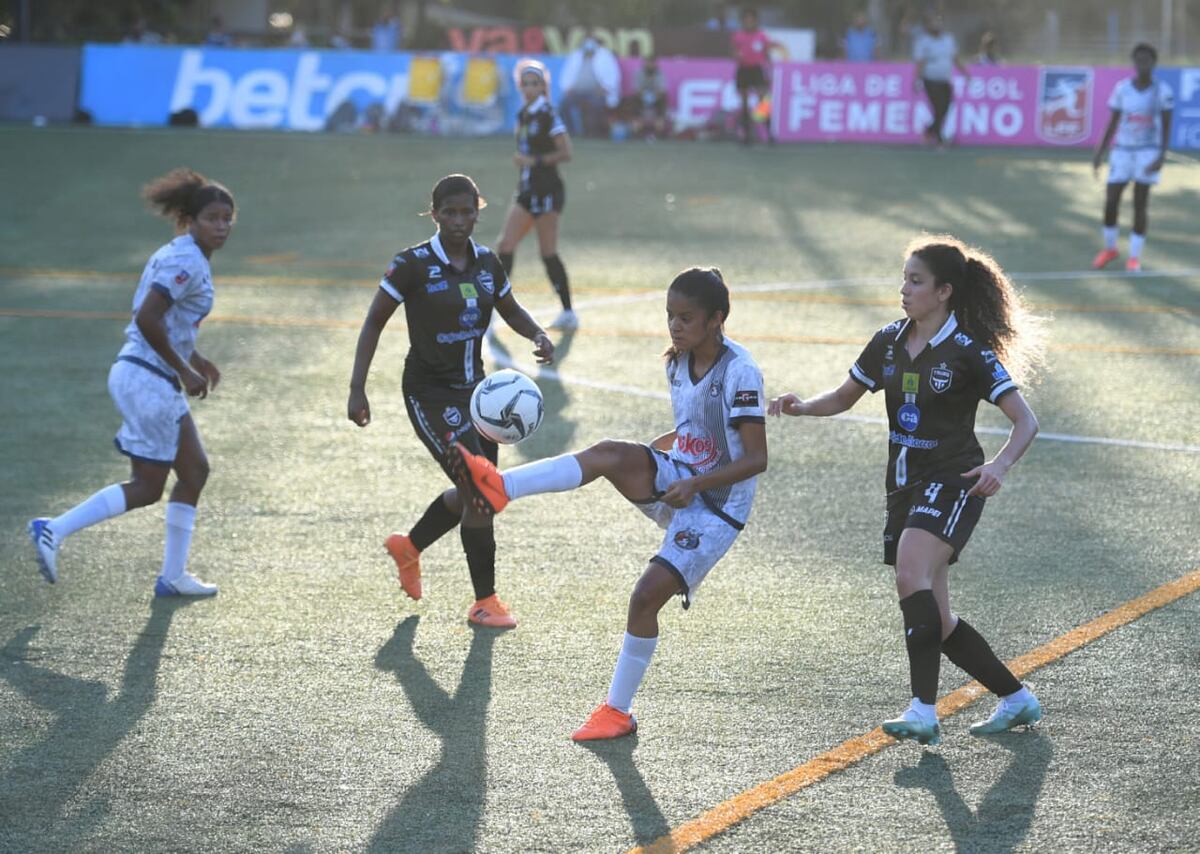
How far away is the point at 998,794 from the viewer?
5145mm

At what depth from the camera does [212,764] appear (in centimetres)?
544

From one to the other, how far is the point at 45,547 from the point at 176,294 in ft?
4.23

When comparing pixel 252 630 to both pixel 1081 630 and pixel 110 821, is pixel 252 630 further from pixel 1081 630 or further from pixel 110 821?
pixel 1081 630

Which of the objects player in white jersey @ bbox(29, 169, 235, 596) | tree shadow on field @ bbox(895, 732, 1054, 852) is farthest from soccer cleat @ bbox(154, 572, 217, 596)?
tree shadow on field @ bbox(895, 732, 1054, 852)

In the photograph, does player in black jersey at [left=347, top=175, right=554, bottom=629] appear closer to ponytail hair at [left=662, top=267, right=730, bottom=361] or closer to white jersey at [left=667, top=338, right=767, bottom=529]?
white jersey at [left=667, top=338, right=767, bottom=529]

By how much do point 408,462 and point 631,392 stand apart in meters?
2.32

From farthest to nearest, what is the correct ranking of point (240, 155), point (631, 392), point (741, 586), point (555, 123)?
point (240, 155) → point (555, 123) → point (631, 392) → point (741, 586)

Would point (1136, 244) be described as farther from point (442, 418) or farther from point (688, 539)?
point (688, 539)

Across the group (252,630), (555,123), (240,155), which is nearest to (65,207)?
(240,155)

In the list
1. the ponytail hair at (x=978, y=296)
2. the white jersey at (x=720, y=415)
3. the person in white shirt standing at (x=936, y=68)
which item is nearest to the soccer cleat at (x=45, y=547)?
the white jersey at (x=720, y=415)

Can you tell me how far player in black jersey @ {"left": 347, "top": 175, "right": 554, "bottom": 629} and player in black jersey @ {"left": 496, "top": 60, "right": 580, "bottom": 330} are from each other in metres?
6.74

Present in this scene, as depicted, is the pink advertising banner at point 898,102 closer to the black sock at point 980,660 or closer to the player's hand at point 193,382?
the player's hand at point 193,382

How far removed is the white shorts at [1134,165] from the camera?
1631cm

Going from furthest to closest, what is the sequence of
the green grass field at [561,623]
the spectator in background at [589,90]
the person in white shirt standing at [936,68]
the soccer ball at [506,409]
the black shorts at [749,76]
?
the spectator in background at [589,90] < the black shorts at [749,76] < the person in white shirt standing at [936,68] < the soccer ball at [506,409] < the green grass field at [561,623]
